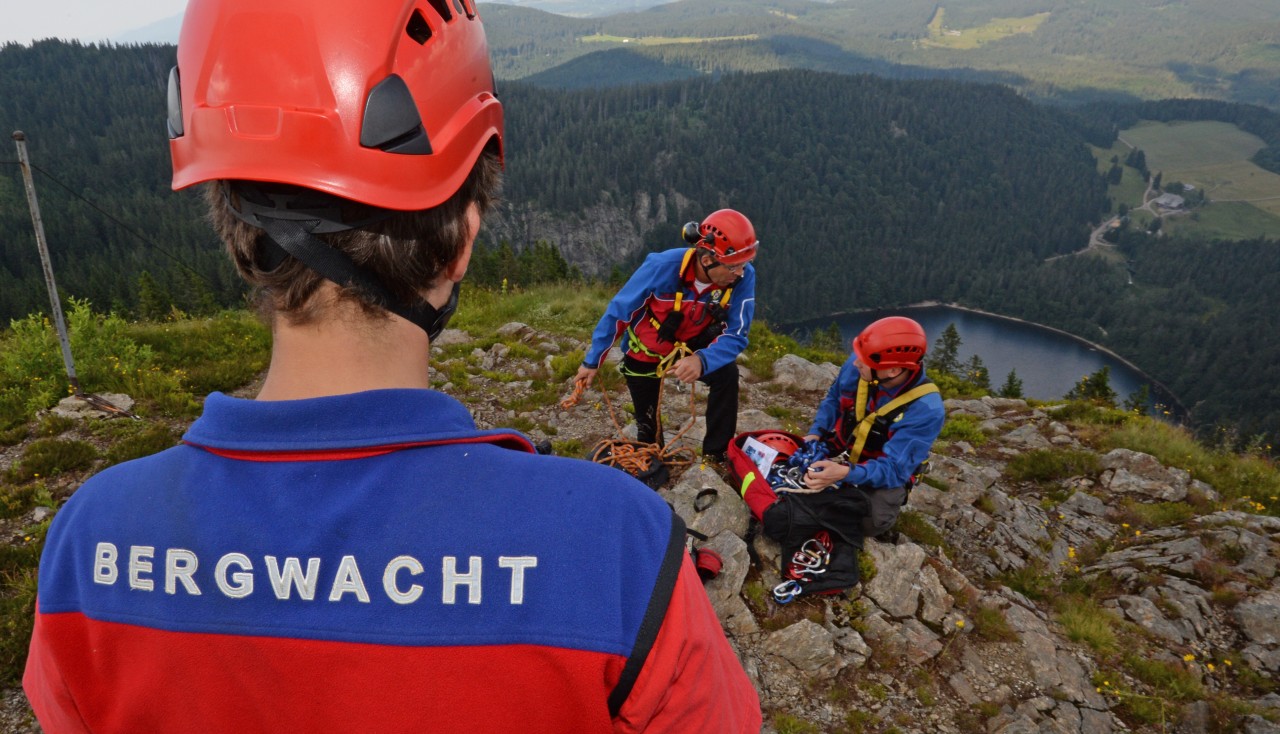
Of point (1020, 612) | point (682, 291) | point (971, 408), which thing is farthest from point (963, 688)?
point (971, 408)

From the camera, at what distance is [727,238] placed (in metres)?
6.36

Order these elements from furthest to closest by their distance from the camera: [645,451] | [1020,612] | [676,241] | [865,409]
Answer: [676,241] < [645,451] < [865,409] < [1020,612]

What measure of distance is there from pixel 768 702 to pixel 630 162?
194398 millimetres

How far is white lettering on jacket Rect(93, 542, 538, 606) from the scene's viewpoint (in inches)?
48.0

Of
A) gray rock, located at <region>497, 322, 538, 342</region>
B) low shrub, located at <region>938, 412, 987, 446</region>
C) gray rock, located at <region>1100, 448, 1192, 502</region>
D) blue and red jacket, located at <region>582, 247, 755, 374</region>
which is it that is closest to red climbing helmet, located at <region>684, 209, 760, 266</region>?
blue and red jacket, located at <region>582, 247, 755, 374</region>

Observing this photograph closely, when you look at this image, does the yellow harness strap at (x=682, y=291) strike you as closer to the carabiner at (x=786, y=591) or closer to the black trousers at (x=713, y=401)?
the black trousers at (x=713, y=401)

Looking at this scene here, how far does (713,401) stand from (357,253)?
6.17 m

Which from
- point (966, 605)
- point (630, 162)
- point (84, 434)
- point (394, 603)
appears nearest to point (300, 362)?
point (394, 603)

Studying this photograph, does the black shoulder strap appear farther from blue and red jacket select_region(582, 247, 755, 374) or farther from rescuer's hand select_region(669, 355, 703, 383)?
blue and red jacket select_region(582, 247, 755, 374)

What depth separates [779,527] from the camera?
6.19 meters

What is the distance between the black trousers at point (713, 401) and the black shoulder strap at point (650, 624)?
5893mm

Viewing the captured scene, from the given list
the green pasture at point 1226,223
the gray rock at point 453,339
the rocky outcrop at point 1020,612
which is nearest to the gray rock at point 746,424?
the rocky outcrop at point 1020,612

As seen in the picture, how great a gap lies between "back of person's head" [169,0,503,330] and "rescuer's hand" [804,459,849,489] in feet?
16.4

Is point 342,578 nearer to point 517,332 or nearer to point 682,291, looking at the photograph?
point 682,291
